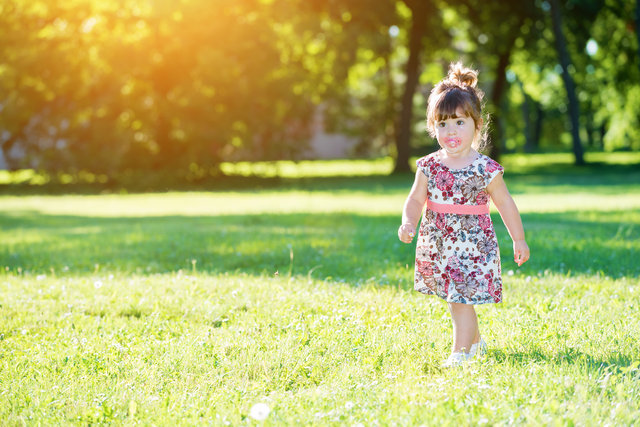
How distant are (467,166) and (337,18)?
2697 centimetres

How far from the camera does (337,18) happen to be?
98.9 ft

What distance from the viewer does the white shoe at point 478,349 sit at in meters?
4.29

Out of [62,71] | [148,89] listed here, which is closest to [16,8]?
[62,71]

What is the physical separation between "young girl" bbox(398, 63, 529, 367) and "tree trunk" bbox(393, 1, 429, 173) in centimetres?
2856

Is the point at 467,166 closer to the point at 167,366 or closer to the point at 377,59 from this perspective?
the point at 167,366

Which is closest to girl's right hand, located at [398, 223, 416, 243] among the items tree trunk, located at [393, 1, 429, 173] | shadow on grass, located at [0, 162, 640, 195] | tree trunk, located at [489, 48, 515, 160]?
shadow on grass, located at [0, 162, 640, 195]

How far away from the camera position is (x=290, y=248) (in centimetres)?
845

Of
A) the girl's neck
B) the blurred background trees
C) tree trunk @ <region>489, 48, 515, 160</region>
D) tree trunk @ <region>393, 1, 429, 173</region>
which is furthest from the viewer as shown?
tree trunk @ <region>489, 48, 515, 160</region>

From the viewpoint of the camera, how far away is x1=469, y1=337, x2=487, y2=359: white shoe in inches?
169

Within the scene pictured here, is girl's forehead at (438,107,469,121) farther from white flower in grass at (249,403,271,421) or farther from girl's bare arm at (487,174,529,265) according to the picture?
white flower in grass at (249,403,271,421)

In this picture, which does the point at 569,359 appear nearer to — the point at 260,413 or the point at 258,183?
the point at 260,413

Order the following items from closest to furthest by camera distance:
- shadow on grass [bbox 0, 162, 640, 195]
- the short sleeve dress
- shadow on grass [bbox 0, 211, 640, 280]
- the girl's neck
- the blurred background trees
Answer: the short sleeve dress < the girl's neck < shadow on grass [bbox 0, 211, 640, 280] < shadow on grass [bbox 0, 162, 640, 195] < the blurred background trees

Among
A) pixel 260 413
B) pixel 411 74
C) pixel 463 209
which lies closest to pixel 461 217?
pixel 463 209

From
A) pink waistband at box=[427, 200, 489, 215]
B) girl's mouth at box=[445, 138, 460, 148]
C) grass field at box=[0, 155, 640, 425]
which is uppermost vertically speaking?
girl's mouth at box=[445, 138, 460, 148]
